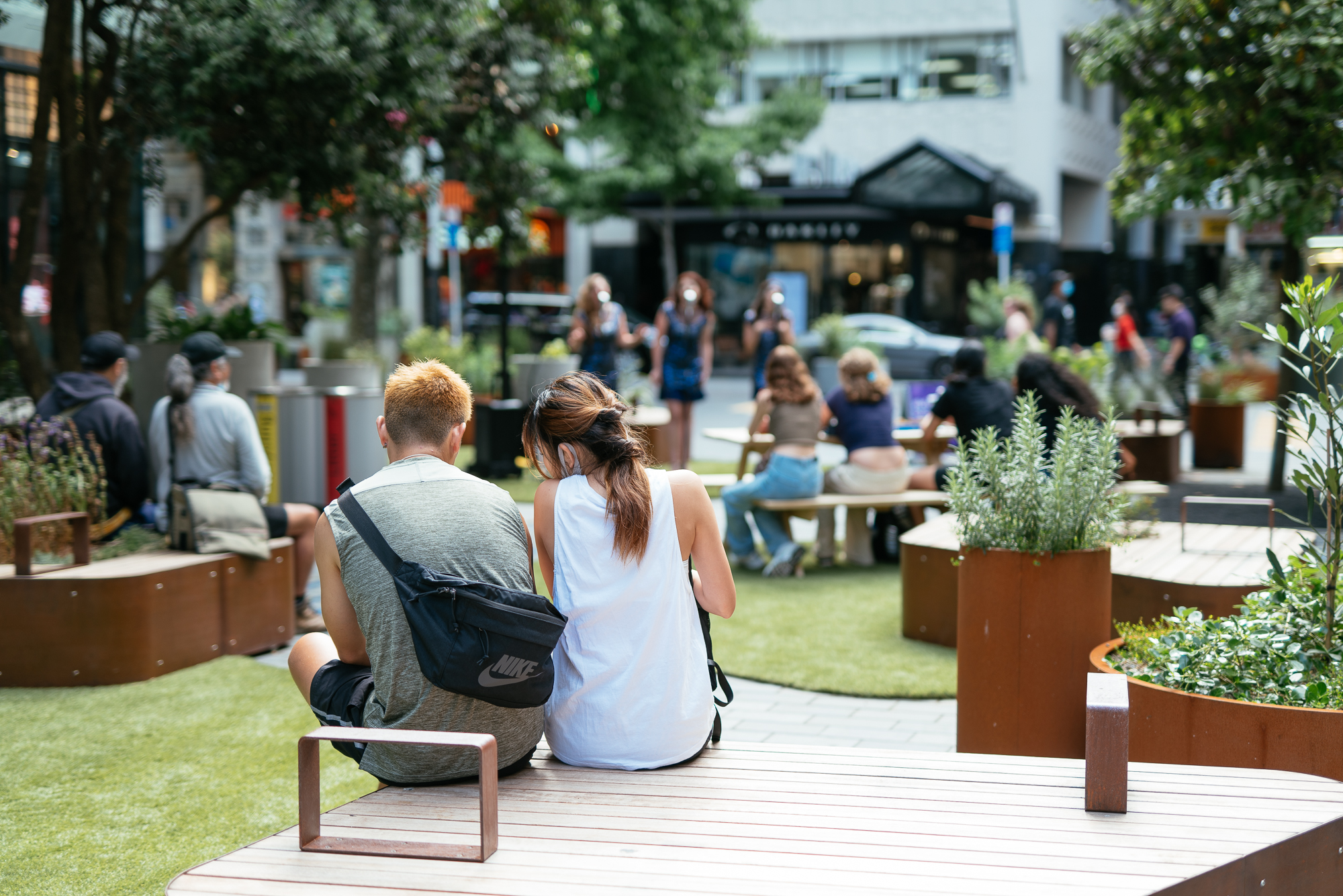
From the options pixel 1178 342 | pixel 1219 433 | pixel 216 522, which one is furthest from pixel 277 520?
pixel 1178 342

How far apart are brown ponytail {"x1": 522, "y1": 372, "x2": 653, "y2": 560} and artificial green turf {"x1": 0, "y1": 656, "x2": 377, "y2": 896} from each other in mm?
1837

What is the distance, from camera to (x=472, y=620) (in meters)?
2.82

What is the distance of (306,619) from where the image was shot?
23.2ft

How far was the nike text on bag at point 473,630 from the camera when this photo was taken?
2818 millimetres

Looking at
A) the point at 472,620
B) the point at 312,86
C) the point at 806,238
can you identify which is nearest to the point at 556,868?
the point at 472,620

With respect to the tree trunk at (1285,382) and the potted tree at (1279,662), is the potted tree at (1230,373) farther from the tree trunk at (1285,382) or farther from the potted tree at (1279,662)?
the potted tree at (1279,662)

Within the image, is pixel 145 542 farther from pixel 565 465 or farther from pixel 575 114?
pixel 575 114

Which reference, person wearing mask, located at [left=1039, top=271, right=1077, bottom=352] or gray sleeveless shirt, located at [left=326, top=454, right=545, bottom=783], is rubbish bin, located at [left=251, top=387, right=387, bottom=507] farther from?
person wearing mask, located at [left=1039, top=271, right=1077, bottom=352]

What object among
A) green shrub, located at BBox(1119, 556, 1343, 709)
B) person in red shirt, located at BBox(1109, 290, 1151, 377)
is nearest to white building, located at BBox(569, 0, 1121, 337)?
person in red shirt, located at BBox(1109, 290, 1151, 377)

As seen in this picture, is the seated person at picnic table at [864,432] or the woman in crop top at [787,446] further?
the seated person at picnic table at [864,432]

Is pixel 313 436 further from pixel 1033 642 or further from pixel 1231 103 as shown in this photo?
pixel 1231 103

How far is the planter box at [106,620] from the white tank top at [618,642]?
11.0ft

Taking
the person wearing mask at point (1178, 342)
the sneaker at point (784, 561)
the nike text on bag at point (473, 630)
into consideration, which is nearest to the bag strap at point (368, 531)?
the nike text on bag at point (473, 630)

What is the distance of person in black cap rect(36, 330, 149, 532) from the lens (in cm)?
639
